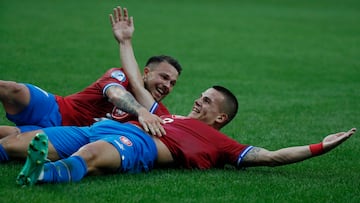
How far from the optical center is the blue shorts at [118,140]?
655cm

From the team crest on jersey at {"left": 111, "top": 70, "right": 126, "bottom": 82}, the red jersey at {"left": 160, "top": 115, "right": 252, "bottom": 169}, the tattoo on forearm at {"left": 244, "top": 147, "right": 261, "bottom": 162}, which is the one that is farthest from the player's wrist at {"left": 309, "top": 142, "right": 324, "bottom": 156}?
the team crest on jersey at {"left": 111, "top": 70, "right": 126, "bottom": 82}

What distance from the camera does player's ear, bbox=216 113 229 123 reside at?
743 centimetres

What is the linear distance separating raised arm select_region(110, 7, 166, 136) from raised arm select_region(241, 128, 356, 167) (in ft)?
2.81

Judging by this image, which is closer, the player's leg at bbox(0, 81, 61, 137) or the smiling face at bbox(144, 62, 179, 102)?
the player's leg at bbox(0, 81, 61, 137)

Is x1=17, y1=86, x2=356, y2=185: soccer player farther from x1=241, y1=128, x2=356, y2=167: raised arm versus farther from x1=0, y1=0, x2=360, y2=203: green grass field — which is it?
x1=0, y1=0, x2=360, y2=203: green grass field

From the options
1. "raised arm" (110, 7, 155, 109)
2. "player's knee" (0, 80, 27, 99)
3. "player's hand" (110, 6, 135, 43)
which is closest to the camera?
"player's knee" (0, 80, 27, 99)

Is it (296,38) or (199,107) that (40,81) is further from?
(296,38)

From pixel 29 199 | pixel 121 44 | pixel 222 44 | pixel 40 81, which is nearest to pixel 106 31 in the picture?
pixel 222 44

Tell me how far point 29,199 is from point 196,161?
6.23ft

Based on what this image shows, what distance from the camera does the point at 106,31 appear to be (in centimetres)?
2048

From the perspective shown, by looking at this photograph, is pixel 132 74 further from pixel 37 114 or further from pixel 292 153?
pixel 292 153

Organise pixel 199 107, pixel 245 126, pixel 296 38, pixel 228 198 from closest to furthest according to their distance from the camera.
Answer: pixel 228 198
pixel 199 107
pixel 245 126
pixel 296 38

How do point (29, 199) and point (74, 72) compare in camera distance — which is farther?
point (74, 72)

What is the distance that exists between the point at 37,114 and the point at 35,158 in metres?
1.92
